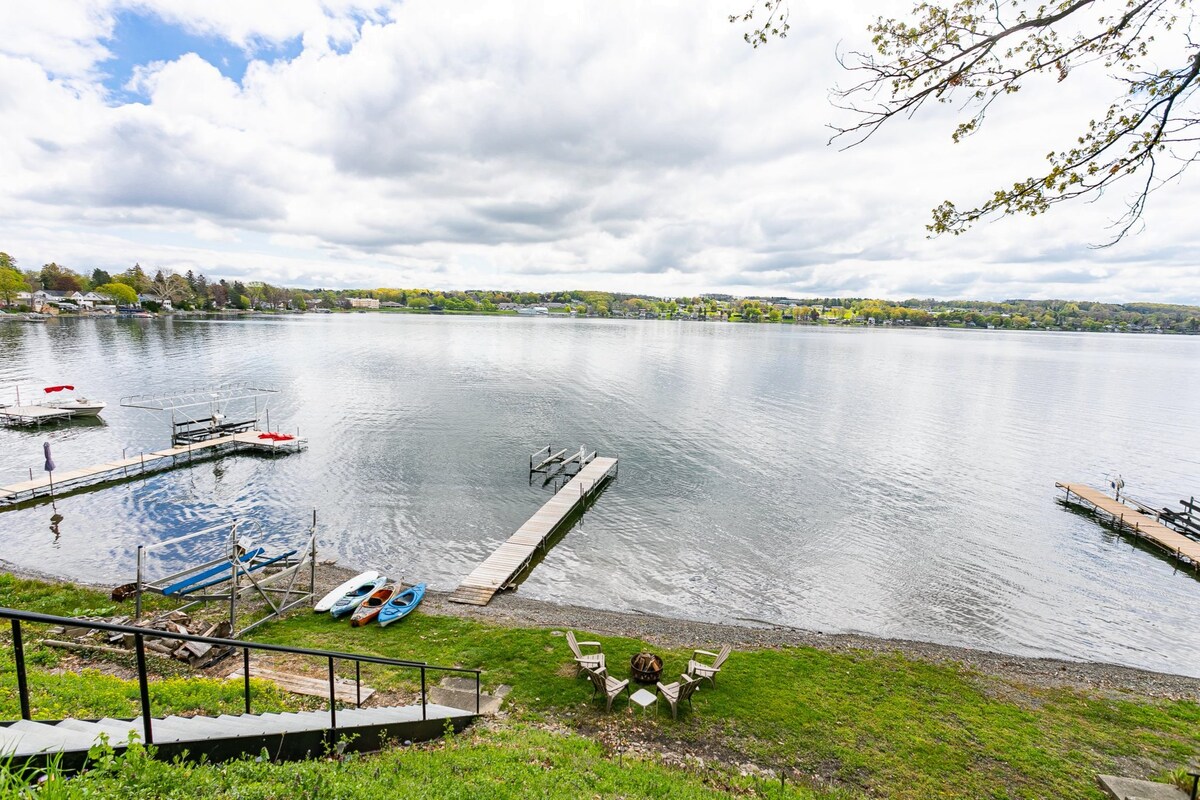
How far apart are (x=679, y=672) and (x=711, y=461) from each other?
25.4 m

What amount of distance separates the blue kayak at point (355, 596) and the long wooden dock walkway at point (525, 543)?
2.80m

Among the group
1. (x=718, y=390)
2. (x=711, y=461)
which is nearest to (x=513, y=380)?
(x=718, y=390)

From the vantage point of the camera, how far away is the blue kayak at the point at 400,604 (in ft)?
56.0

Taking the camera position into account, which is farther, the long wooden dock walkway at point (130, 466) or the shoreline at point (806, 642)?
the long wooden dock walkway at point (130, 466)

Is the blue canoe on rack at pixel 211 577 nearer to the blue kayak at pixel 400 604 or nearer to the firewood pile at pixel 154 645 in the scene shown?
the firewood pile at pixel 154 645

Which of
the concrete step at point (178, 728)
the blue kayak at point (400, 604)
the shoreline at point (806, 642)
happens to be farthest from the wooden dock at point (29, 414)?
the concrete step at point (178, 728)

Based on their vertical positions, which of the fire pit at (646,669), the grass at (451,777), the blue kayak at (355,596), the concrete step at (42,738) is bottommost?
the blue kayak at (355,596)

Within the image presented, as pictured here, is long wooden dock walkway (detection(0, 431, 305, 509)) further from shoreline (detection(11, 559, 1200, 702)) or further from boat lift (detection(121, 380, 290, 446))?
shoreline (detection(11, 559, 1200, 702))

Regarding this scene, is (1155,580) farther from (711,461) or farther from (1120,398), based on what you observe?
(1120,398)

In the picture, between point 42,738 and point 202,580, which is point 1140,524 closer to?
point 42,738

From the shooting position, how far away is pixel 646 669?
1330cm

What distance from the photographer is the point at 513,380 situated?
233 ft

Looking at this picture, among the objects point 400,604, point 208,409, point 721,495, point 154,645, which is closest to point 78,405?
point 208,409

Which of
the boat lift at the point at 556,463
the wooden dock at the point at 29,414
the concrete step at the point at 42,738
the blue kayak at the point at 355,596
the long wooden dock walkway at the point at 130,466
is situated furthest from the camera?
the wooden dock at the point at 29,414
